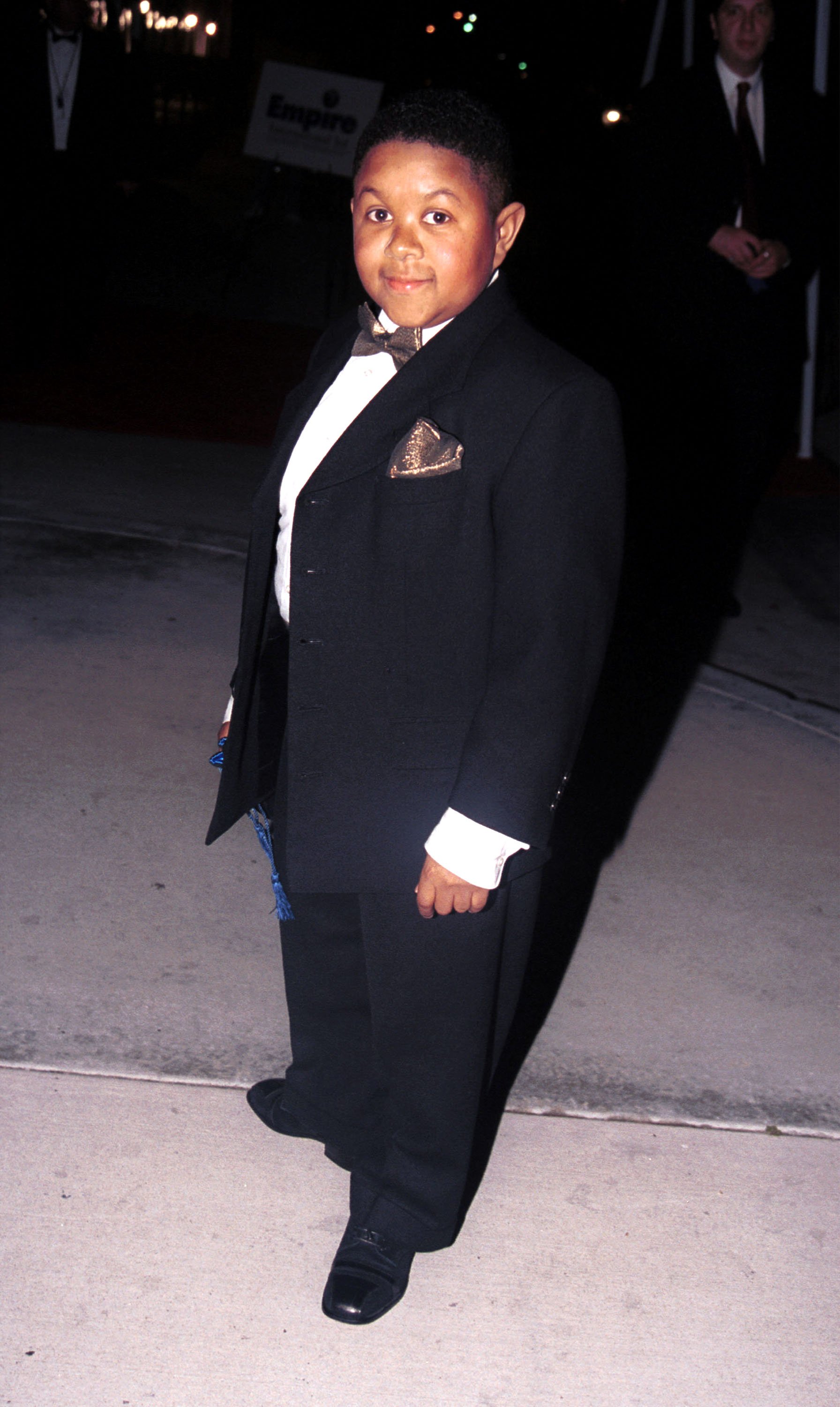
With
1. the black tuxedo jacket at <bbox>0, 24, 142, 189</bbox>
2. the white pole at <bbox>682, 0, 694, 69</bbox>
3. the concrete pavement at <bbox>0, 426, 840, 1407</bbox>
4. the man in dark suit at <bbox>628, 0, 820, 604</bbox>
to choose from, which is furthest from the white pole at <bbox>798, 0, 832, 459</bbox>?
the black tuxedo jacket at <bbox>0, 24, 142, 189</bbox>

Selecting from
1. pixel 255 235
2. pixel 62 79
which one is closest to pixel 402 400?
pixel 62 79

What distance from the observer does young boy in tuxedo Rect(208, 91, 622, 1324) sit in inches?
63.4

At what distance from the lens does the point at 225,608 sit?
15.3 ft

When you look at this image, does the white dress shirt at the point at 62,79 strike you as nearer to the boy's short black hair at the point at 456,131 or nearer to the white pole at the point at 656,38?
the white pole at the point at 656,38

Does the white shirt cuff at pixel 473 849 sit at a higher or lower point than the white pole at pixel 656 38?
lower

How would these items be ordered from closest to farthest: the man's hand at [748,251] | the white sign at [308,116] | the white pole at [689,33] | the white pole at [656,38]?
the man's hand at [748,251] → the white pole at [689,33] → the white pole at [656,38] → the white sign at [308,116]

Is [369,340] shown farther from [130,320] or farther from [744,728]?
[130,320]

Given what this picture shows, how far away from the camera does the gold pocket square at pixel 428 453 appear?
1.62m

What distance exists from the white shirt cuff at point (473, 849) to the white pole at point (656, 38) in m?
8.09

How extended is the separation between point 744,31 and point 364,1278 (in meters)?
4.01

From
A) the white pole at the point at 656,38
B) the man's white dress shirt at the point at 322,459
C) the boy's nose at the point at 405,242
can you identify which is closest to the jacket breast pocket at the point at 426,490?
the man's white dress shirt at the point at 322,459

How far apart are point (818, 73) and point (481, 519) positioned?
586cm

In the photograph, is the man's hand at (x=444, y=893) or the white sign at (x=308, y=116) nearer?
the man's hand at (x=444, y=893)

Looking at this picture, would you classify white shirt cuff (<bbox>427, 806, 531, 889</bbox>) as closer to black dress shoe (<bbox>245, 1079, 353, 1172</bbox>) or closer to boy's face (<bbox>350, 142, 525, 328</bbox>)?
boy's face (<bbox>350, 142, 525, 328</bbox>)
